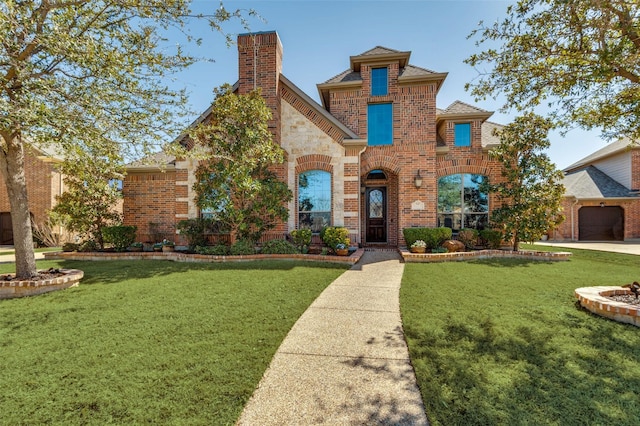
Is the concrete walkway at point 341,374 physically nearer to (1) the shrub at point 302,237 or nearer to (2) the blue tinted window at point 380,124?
(1) the shrub at point 302,237

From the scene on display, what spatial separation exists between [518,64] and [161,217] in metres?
12.4

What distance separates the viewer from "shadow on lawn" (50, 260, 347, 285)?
6770mm

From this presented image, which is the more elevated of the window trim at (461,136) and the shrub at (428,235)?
the window trim at (461,136)

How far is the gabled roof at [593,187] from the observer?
17594 mm

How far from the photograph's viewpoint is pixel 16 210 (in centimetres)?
575

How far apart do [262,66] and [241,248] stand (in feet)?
22.9

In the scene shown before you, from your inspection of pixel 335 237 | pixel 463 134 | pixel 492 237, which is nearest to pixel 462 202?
pixel 492 237

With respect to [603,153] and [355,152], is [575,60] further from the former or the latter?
[603,153]

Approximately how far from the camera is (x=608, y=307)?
4207 mm

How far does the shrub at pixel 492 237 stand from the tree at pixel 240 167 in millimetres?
7372

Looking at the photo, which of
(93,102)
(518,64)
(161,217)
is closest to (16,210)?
(93,102)

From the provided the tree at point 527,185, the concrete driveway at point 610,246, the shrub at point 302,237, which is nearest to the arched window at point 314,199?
the shrub at point 302,237

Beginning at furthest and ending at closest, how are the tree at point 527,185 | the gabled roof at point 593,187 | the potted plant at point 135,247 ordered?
the gabled roof at point 593,187
the potted plant at point 135,247
the tree at point 527,185

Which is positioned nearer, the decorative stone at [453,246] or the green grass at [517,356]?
the green grass at [517,356]
